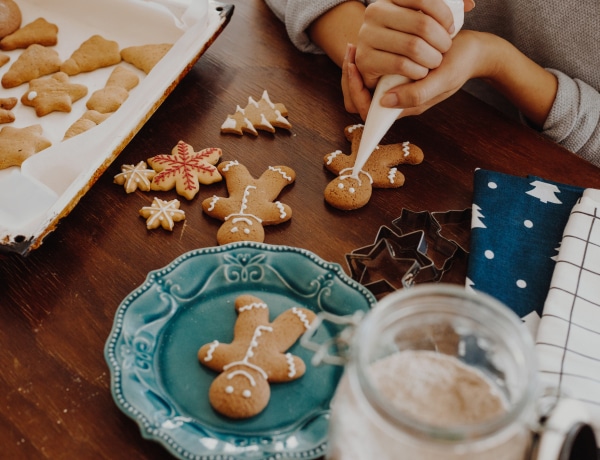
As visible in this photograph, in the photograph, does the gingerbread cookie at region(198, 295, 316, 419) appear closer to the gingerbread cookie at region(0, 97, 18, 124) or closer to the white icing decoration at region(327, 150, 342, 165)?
the white icing decoration at region(327, 150, 342, 165)

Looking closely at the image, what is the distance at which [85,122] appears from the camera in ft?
2.97

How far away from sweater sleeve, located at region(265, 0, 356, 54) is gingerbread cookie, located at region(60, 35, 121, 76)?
0.29 metres

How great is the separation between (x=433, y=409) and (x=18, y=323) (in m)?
0.48

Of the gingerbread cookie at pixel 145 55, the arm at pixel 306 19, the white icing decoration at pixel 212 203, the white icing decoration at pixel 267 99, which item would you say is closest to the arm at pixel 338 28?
the arm at pixel 306 19

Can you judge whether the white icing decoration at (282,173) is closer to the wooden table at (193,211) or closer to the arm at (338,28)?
the wooden table at (193,211)

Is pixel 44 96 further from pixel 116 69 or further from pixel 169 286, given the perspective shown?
pixel 169 286

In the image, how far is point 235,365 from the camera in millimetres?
610

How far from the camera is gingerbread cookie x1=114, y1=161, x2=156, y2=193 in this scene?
828 millimetres

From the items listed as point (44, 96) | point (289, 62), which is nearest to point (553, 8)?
point (289, 62)

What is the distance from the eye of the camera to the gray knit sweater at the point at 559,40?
0.96 meters

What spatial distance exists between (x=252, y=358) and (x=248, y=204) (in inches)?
9.5

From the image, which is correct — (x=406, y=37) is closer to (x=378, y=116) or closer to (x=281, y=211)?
(x=378, y=116)

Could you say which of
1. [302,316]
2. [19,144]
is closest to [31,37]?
[19,144]

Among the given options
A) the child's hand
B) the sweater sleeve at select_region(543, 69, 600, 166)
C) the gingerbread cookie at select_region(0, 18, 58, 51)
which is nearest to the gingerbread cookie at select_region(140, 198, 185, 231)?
the child's hand
